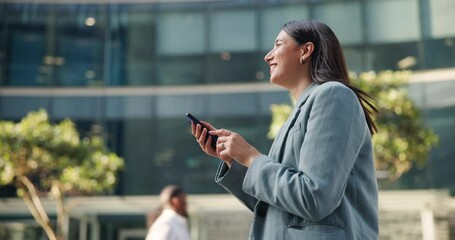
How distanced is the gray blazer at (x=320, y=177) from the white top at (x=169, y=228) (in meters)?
3.81

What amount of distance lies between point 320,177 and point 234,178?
1.43 feet

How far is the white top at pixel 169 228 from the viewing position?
5566 mm

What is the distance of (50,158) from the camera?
55.7 ft

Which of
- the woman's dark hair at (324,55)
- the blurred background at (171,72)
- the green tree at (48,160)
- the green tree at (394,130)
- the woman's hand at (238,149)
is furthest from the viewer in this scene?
the blurred background at (171,72)

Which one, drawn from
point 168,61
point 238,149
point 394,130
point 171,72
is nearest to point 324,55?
point 238,149

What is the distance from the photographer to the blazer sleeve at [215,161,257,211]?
2010 mm

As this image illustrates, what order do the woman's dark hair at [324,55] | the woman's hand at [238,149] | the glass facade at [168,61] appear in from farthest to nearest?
the glass facade at [168,61], the woman's dark hair at [324,55], the woman's hand at [238,149]

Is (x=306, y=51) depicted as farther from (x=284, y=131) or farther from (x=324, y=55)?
(x=284, y=131)

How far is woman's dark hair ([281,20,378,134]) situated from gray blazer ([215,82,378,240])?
9 centimetres

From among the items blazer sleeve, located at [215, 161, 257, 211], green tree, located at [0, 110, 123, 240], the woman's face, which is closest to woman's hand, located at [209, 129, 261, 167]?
blazer sleeve, located at [215, 161, 257, 211]

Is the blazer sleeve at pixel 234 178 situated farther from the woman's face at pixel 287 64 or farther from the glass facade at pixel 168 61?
the glass facade at pixel 168 61

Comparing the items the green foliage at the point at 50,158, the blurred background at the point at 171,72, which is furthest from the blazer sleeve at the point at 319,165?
the blurred background at the point at 171,72

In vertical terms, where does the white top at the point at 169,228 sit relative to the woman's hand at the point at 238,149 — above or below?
below

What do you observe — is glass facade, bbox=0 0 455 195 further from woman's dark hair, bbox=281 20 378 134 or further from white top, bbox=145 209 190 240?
woman's dark hair, bbox=281 20 378 134
